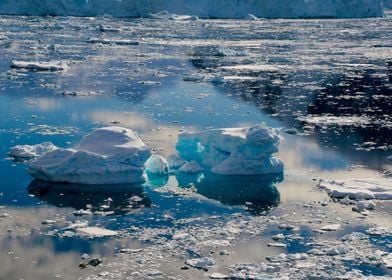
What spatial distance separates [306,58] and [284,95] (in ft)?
27.7

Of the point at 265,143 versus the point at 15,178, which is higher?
the point at 265,143

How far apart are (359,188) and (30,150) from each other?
4643 mm

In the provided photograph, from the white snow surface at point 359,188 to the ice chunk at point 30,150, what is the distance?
388 cm

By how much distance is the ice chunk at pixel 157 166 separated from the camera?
9.49m

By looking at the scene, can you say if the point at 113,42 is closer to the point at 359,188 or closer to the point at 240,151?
the point at 240,151

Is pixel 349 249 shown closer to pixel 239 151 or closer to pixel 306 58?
pixel 239 151

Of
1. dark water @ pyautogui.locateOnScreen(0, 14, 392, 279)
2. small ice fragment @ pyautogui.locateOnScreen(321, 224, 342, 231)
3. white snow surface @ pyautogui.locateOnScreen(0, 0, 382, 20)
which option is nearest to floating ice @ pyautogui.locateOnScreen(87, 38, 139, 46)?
dark water @ pyautogui.locateOnScreen(0, 14, 392, 279)

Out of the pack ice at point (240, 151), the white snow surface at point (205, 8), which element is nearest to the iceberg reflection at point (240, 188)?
the pack ice at point (240, 151)

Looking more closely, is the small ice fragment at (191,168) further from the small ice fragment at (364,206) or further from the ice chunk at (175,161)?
the small ice fragment at (364,206)

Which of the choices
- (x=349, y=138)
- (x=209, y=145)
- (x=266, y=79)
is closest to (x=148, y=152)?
(x=209, y=145)

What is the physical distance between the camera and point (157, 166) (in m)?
9.50

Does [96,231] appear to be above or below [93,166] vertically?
below

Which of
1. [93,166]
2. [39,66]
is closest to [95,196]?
[93,166]

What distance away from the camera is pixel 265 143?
959cm
